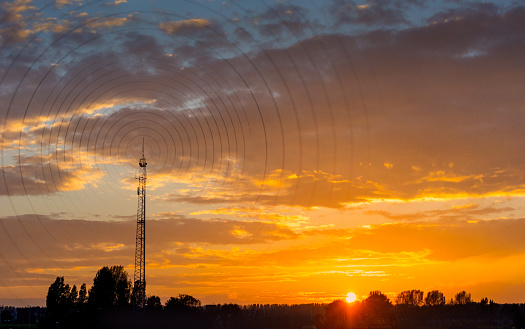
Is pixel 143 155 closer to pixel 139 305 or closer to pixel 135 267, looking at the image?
pixel 135 267

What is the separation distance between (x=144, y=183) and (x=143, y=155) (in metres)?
7.68

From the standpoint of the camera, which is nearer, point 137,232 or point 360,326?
point 137,232

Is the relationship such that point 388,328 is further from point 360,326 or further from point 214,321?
point 214,321

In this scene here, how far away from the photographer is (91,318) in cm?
19750

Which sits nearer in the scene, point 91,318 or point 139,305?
point 139,305

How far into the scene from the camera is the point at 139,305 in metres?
178

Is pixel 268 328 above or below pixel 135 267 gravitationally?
below

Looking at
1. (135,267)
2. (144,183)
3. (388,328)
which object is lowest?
(388,328)

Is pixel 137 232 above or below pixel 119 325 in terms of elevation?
above

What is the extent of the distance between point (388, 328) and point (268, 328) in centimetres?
3736

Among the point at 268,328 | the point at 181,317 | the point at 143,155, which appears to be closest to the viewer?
the point at 143,155

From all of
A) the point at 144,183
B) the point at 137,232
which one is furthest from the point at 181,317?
the point at 144,183

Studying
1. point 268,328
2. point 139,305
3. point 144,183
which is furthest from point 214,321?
point 144,183

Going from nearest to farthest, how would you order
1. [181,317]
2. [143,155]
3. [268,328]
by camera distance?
[143,155], [181,317], [268,328]
